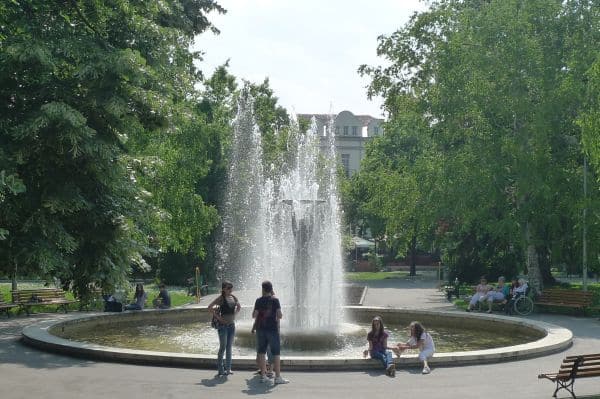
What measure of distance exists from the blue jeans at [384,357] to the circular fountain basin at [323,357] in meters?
0.11

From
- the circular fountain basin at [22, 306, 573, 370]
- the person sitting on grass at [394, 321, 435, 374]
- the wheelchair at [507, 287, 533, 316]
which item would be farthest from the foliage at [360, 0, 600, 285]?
the person sitting on grass at [394, 321, 435, 374]

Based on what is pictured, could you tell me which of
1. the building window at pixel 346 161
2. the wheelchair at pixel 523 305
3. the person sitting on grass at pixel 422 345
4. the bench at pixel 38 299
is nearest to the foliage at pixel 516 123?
the wheelchair at pixel 523 305

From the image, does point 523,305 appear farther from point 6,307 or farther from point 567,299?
point 6,307

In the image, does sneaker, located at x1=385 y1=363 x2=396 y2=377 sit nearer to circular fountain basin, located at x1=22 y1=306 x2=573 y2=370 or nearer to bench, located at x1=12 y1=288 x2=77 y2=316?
circular fountain basin, located at x1=22 y1=306 x2=573 y2=370

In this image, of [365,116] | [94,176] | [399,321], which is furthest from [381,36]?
[365,116]

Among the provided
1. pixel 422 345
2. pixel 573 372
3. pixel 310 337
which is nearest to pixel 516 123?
pixel 310 337

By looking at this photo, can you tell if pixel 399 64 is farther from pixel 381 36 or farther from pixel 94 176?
pixel 94 176

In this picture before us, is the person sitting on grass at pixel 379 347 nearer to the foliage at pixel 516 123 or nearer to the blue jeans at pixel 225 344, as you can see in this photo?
the blue jeans at pixel 225 344

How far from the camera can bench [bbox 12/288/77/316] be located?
24.0 m

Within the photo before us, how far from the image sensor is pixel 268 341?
12.8 metres

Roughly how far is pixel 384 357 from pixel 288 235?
11.1m

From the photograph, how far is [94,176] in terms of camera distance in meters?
9.81

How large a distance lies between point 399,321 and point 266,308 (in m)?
10.8

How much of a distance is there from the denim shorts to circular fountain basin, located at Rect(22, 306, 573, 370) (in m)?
0.94
